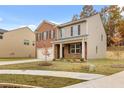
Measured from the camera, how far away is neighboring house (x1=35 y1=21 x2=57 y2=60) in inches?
1187

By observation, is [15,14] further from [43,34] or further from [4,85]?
[4,85]

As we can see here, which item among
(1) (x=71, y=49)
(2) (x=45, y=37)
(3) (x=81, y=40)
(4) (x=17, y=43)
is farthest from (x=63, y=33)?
(4) (x=17, y=43)

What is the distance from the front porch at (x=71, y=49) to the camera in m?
24.2

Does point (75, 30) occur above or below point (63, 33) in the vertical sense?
above

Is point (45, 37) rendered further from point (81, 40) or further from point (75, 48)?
point (81, 40)

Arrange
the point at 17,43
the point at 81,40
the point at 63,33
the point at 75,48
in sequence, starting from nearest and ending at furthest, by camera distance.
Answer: the point at 81,40 < the point at 75,48 < the point at 63,33 < the point at 17,43

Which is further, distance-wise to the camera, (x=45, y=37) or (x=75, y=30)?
(x=45, y=37)

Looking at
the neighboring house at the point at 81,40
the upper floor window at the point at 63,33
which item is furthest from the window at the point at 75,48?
the upper floor window at the point at 63,33

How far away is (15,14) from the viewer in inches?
1102

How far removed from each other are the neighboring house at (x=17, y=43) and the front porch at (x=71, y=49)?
10653 millimetres

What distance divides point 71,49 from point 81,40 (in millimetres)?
3346

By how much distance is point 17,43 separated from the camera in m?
37.3

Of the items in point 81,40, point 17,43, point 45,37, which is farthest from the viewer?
point 17,43
